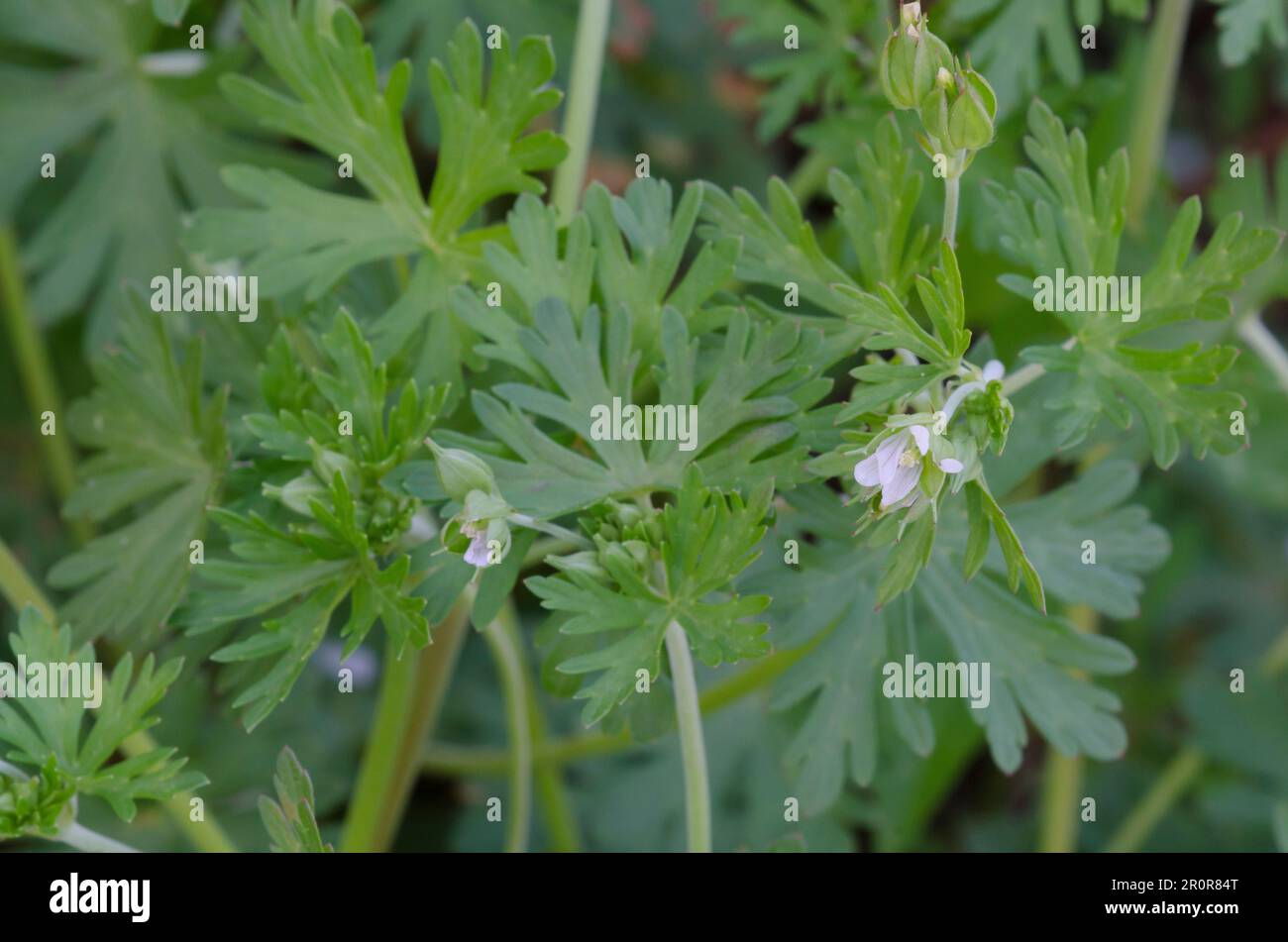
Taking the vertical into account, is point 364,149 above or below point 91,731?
above

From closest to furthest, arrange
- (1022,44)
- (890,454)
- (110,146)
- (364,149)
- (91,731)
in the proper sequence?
(890,454)
(91,731)
(364,149)
(1022,44)
(110,146)

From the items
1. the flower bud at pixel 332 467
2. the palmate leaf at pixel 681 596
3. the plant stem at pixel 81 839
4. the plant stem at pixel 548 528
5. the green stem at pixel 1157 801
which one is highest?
the flower bud at pixel 332 467

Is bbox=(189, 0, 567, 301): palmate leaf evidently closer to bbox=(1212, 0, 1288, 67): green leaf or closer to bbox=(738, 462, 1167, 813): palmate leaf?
bbox=(738, 462, 1167, 813): palmate leaf

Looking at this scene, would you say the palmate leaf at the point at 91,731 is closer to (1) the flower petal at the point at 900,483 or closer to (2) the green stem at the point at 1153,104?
(1) the flower petal at the point at 900,483

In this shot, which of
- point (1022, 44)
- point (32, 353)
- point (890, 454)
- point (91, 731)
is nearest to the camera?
point (890, 454)

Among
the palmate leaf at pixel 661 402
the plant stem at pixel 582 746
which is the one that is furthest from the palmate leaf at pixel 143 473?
the plant stem at pixel 582 746

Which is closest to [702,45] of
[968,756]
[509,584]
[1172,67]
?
[1172,67]

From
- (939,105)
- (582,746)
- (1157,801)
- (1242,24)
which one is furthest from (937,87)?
(1157,801)

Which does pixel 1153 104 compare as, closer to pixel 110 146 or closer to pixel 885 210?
pixel 885 210
